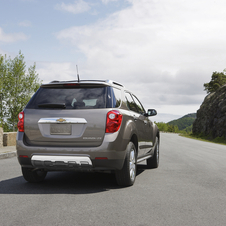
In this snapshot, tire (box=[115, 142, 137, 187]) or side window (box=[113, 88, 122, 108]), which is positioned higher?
side window (box=[113, 88, 122, 108])

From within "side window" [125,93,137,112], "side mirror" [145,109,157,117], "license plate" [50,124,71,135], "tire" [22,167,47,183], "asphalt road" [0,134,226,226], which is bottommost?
"asphalt road" [0,134,226,226]

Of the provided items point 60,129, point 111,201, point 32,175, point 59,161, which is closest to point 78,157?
point 59,161

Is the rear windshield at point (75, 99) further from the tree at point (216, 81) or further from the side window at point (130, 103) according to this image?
the tree at point (216, 81)

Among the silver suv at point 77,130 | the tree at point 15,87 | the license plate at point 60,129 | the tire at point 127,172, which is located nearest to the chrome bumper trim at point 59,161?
the silver suv at point 77,130

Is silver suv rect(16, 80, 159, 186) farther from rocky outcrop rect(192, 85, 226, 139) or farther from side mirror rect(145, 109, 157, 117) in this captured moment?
rocky outcrop rect(192, 85, 226, 139)

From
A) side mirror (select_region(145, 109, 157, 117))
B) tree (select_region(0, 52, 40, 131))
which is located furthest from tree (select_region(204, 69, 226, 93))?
side mirror (select_region(145, 109, 157, 117))

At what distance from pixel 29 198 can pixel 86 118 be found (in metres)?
1.54

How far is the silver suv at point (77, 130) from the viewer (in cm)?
532

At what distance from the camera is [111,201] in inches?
188

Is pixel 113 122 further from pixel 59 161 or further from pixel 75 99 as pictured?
pixel 59 161

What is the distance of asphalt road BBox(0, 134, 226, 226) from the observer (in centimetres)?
382

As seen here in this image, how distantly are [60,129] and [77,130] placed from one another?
0.30 meters

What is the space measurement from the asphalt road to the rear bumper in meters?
0.44

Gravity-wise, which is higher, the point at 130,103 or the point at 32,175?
the point at 130,103
